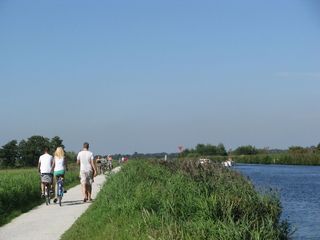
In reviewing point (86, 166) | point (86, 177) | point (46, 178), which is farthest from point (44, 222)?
point (46, 178)

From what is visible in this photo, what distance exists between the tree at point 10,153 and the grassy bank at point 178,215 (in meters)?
53.9

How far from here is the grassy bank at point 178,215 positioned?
1023 cm

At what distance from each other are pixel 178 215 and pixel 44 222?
4.61 metres

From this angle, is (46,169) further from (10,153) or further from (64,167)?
(10,153)

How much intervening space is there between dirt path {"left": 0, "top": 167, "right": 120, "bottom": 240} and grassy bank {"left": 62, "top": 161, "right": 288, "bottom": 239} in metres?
0.63

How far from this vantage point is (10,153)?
69188 millimetres

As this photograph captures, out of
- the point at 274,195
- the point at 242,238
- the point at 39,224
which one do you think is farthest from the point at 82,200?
the point at 242,238

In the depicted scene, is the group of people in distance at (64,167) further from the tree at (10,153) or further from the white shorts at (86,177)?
the tree at (10,153)

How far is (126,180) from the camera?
1748 centimetres

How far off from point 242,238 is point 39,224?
6.53 meters

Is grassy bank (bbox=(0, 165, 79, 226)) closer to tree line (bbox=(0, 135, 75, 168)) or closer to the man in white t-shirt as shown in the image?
the man in white t-shirt

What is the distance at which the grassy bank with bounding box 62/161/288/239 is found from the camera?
10.2 m

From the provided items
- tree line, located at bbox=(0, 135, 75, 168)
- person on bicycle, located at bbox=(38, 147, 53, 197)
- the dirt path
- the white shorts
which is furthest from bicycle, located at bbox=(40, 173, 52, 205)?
tree line, located at bbox=(0, 135, 75, 168)

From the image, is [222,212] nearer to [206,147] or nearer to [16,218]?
[16,218]
